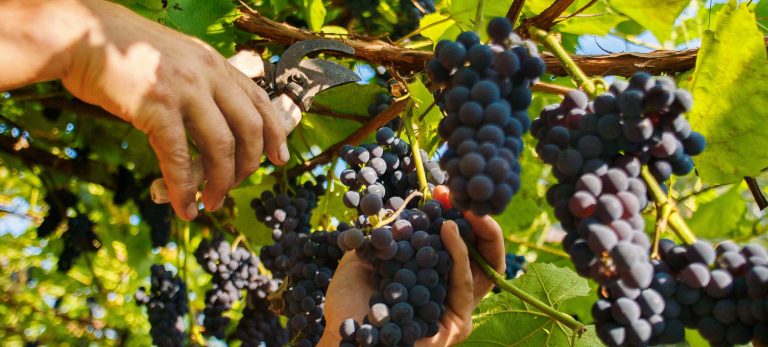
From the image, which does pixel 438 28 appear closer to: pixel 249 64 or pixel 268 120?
pixel 249 64

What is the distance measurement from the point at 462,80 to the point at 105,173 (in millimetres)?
1960

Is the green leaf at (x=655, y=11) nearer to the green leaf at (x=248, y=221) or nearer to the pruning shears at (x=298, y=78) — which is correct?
the pruning shears at (x=298, y=78)

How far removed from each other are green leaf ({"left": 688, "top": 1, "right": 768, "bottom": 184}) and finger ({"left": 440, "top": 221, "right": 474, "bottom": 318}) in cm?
41

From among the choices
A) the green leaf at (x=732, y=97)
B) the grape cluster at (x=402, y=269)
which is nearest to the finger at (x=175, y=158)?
the grape cluster at (x=402, y=269)

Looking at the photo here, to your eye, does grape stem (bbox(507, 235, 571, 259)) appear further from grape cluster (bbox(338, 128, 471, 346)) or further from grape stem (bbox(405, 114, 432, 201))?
grape cluster (bbox(338, 128, 471, 346))

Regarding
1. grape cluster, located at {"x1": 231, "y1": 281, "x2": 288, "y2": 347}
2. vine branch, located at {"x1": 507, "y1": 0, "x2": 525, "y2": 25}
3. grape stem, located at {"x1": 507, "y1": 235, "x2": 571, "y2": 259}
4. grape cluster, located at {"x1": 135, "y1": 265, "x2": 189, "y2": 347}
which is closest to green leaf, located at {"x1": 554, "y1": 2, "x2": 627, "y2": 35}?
vine branch, located at {"x1": 507, "y1": 0, "x2": 525, "y2": 25}

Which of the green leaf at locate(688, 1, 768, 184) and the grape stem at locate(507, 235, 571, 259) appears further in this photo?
the grape stem at locate(507, 235, 571, 259)

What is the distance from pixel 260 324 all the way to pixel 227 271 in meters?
0.19

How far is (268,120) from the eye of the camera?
126cm

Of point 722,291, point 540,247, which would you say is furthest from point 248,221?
point 722,291

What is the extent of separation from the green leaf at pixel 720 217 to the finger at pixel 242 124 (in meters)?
1.42

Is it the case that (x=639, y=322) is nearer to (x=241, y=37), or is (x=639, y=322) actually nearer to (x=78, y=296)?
(x=241, y=37)

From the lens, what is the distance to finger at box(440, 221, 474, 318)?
3.73ft

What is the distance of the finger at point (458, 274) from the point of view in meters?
1.14
